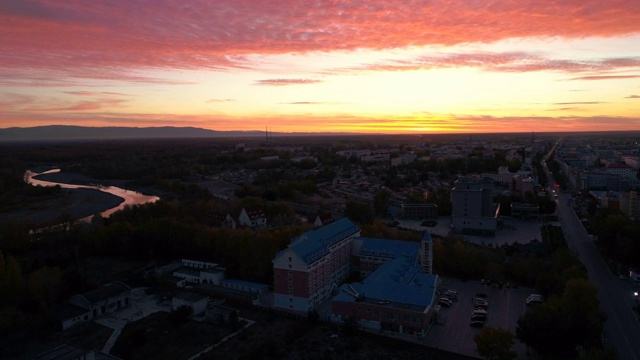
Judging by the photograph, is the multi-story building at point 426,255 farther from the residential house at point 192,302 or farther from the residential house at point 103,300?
the residential house at point 103,300

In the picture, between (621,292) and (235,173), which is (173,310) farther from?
(235,173)

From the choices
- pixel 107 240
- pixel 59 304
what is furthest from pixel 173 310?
pixel 107 240

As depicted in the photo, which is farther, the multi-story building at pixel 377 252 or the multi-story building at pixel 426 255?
the multi-story building at pixel 377 252

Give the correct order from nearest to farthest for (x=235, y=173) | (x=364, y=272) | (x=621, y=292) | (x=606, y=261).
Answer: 1. (x=621, y=292)
2. (x=364, y=272)
3. (x=606, y=261)
4. (x=235, y=173)

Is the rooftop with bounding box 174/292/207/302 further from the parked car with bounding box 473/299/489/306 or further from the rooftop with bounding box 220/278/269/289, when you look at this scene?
the parked car with bounding box 473/299/489/306

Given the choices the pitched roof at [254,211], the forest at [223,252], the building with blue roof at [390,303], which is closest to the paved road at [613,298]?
the forest at [223,252]

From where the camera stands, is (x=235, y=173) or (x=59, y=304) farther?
(x=235, y=173)
